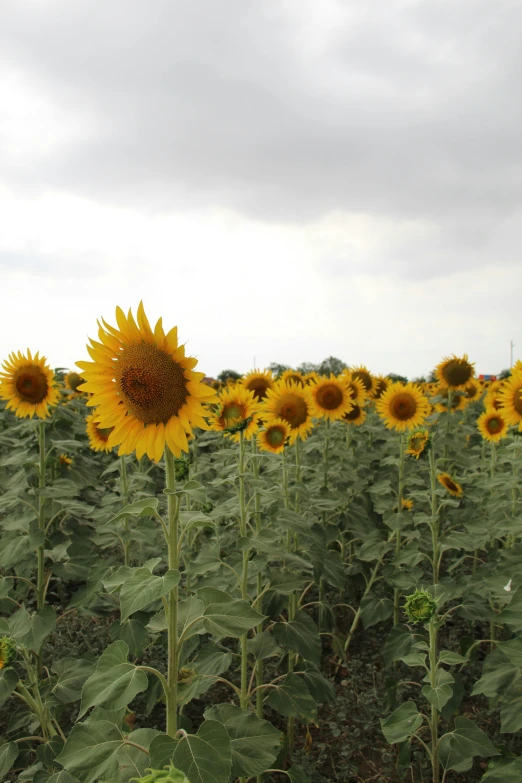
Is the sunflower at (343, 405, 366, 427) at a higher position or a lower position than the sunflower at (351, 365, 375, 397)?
lower

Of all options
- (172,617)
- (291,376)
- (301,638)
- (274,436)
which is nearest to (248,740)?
(172,617)

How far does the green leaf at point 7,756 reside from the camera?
266 centimetres

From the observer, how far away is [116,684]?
5.78ft

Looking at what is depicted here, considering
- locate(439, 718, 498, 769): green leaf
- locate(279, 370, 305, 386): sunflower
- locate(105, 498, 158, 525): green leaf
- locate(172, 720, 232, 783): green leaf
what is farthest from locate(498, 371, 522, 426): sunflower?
locate(172, 720, 232, 783): green leaf

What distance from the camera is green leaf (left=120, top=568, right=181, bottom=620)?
165 centimetres

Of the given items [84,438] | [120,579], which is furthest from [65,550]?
[84,438]

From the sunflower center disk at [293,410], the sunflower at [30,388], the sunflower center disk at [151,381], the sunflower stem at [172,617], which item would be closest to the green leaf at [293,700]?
the sunflower stem at [172,617]

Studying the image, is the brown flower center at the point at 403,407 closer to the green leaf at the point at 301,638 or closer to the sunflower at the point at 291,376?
the sunflower at the point at 291,376

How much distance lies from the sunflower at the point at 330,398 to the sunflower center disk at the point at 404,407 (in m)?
0.44

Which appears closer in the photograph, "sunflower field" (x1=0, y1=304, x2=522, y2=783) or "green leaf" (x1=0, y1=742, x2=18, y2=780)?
"sunflower field" (x1=0, y1=304, x2=522, y2=783)

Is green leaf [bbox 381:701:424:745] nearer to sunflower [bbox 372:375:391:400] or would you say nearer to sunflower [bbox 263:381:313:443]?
sunflower [bbox 263:381:313:443]

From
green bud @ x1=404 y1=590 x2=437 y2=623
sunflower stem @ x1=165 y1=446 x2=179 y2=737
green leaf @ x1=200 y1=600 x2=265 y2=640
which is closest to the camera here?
green leaf @ x1=200 y1=600 x2=265 y2=640

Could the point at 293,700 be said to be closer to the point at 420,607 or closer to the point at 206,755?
the point at 420,607

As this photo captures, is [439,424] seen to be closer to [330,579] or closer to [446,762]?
[330,579]
